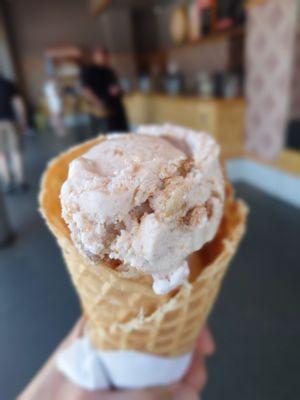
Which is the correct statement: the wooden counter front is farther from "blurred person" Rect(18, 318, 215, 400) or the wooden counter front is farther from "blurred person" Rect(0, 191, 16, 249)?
"blurred person" Rect(18, 318, 215, 400)

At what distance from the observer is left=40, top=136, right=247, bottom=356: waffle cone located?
1.48 ft

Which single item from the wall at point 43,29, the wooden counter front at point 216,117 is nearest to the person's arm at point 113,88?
the wooden counter front at point 216,117

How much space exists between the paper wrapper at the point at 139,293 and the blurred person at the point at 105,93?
2503mm

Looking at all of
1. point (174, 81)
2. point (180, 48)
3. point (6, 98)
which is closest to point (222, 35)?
point (174, 81)

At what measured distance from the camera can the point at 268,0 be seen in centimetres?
237

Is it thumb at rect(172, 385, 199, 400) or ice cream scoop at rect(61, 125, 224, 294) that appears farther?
thumb at rect(172, 385, 199, 400)

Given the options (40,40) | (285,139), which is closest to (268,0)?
(285,139)

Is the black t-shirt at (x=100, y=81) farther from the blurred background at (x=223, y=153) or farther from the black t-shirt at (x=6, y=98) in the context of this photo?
the black t-shirt at (x=6, y=98)

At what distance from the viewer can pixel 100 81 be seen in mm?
2848

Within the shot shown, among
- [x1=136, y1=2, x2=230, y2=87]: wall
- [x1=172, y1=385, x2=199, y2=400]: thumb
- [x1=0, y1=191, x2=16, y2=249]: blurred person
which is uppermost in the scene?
[x1=136, y1=2, x2=230, y2=87]: wall

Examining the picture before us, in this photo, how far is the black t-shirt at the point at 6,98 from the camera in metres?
2.62

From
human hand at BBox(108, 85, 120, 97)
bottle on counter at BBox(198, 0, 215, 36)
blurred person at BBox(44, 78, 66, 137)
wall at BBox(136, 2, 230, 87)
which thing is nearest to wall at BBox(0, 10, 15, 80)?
blurred person at BBox(44, 78, 66, 137)

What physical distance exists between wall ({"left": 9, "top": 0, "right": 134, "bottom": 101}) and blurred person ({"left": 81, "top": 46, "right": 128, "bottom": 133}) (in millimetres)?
4357

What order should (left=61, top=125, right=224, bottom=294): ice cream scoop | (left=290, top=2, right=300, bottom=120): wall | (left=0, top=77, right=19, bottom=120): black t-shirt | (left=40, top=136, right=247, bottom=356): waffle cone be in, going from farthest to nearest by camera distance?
(left=0, top=77, right=19, bottom=120): black t-shirt, (left=290, top=2, right=300, bottom=120): wall, (left=40, top=136, right=247, bottom=356): waffle cone, (left=61, top=125, right=224, bottom=294): ice cream scoop
